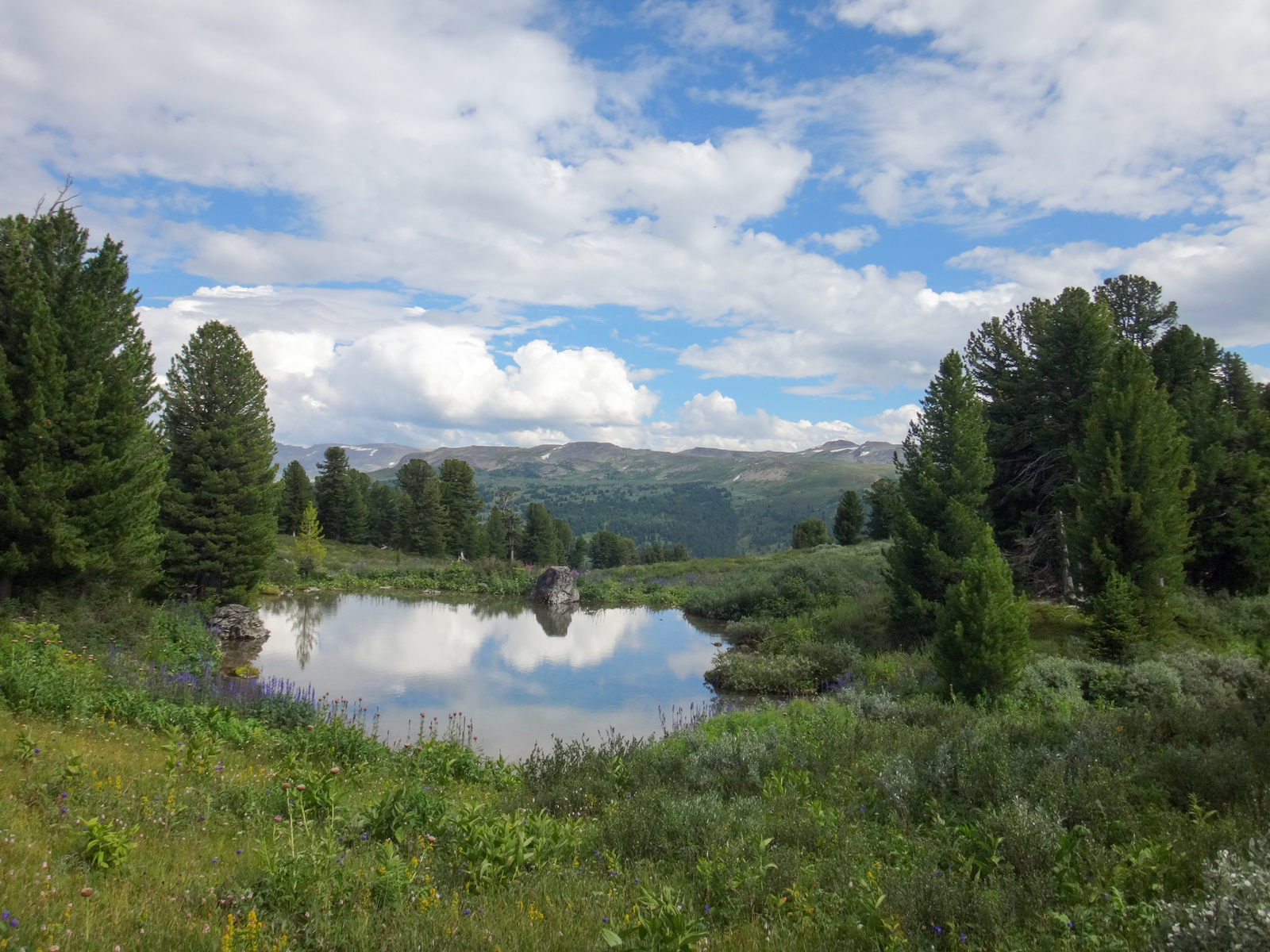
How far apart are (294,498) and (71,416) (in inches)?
1785

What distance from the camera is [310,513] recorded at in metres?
37.2

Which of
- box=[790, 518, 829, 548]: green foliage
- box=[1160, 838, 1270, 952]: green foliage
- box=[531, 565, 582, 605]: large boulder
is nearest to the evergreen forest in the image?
box=[1160, 838, 1270, 952]: green foliage

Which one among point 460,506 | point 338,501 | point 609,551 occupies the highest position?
point 338,501

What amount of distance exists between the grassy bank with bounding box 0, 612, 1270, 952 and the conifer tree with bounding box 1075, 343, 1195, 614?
513 cm

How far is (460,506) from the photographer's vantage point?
187 feet

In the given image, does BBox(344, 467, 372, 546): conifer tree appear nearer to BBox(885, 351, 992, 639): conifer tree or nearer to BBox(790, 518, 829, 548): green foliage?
BBox(790, 518, 829, 548): green foliage

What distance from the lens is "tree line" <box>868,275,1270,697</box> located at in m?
13.2

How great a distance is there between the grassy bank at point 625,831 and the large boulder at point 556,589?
912 inches

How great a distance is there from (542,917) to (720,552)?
173064 mm

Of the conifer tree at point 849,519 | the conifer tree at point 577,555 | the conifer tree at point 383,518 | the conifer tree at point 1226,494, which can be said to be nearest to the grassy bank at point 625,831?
the conifer tree at point 1226,494

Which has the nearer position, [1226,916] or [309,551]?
[1226,916]

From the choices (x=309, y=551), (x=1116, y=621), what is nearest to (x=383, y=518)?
(x=309, y=551)

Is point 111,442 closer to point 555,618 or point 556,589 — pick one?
point 555,618

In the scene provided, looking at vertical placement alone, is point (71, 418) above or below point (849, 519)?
above
